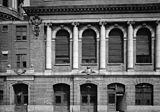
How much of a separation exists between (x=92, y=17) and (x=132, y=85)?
29.6 ft

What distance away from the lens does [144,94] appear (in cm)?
2355

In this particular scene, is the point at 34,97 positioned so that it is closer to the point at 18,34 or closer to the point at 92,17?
the point at 18,34

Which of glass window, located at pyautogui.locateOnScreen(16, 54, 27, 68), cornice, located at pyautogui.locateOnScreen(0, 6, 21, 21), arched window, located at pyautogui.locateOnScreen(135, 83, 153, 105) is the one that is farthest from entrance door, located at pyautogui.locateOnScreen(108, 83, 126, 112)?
cornice, located at pyautogui.locateOnScreen(0, 6, 21, 21)

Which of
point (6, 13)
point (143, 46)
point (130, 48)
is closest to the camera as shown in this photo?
point (130, 48)

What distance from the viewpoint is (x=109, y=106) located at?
2377 cm

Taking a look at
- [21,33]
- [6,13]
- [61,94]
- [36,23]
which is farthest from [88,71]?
[6,13]

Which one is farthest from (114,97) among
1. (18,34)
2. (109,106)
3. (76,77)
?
(18,34)

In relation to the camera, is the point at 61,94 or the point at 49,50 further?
the point at 61,94

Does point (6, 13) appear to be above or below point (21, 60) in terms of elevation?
above

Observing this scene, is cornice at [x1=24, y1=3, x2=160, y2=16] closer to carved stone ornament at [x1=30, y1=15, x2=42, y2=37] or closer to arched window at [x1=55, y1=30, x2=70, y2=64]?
carved stone ornament at [x1=30, y1=15, x2=42, y2=37]

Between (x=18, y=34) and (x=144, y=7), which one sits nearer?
(x=144, y=7)

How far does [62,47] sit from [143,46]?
9.49 meters

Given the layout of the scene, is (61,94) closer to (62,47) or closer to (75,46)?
(62,47)

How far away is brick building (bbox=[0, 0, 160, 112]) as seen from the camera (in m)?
23.3
